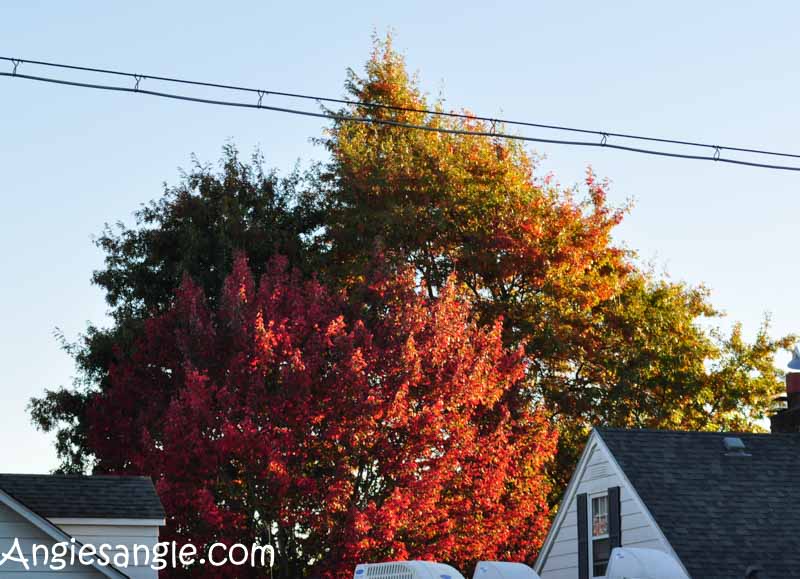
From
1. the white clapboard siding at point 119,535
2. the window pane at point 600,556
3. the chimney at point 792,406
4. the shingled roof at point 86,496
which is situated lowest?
the window pane at point 600,556

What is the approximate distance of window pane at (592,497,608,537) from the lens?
2512 cm

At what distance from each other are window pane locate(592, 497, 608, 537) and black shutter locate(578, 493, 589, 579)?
219 mm

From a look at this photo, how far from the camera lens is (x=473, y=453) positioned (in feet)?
97.5

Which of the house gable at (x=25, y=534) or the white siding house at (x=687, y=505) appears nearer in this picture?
the house gable at (x=25, y=534)

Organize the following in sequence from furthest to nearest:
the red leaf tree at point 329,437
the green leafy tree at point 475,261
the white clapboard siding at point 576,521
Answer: the green leafy tree at point 475,261 → the red leaf tree at point 329,437 → the white clapboard siding at point 576,521

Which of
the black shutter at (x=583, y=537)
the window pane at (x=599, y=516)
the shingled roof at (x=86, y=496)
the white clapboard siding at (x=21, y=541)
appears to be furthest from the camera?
the black shutter at (x=583, y=537)

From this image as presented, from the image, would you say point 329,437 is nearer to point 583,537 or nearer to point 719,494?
point 583,537

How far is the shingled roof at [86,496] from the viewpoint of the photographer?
68.3 feet

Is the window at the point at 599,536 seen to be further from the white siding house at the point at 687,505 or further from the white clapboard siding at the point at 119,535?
the white clapboard siding at the point at 119,535

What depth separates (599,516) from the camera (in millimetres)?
25406

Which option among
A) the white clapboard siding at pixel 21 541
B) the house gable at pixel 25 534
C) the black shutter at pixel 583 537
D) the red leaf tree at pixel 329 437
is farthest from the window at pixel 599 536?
the white clapboard siding at pixel 21 541

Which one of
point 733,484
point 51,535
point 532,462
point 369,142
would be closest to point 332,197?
point 369,142

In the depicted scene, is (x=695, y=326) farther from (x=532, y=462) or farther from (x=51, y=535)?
(x=51, y=535)

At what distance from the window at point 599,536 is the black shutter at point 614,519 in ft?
1.04
